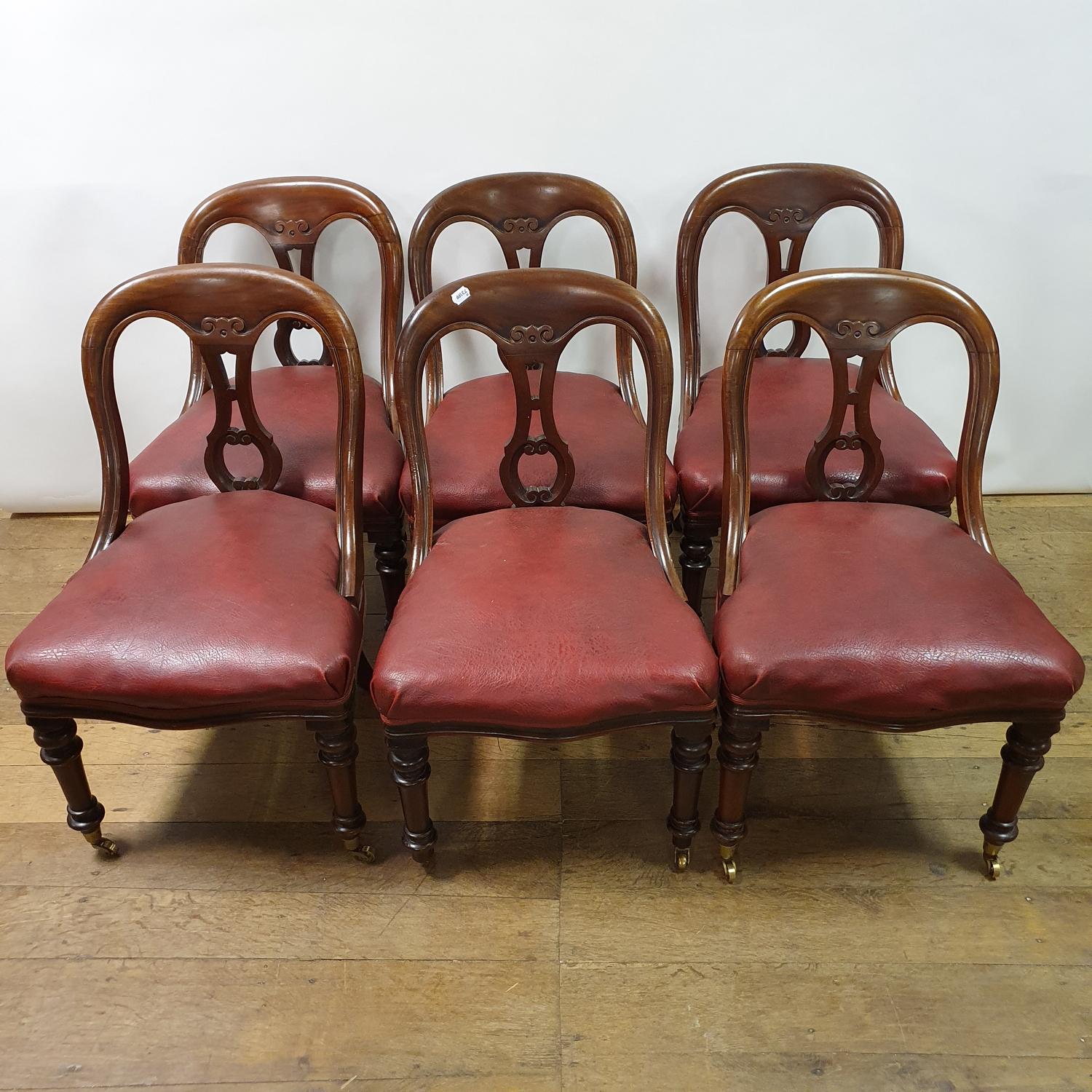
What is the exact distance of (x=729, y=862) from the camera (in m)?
1.58

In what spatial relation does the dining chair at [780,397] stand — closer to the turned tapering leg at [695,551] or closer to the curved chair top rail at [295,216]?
the turned tapering leg at [695,551]

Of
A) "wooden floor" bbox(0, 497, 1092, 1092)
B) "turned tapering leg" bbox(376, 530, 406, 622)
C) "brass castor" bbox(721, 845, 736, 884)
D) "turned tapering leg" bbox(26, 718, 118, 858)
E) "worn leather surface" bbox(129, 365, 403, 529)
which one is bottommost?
"wooden floor" bbox(0, 497, 1092, 1092)

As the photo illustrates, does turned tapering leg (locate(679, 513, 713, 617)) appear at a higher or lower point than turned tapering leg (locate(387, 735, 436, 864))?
higher

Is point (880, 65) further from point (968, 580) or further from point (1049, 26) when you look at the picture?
point (968, 580)

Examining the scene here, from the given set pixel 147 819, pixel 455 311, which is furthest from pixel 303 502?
pixel 147 819

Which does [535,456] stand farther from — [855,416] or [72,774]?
[72,774]

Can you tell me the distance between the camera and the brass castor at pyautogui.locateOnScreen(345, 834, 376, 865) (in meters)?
1.61

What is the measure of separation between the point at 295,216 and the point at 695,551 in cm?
112

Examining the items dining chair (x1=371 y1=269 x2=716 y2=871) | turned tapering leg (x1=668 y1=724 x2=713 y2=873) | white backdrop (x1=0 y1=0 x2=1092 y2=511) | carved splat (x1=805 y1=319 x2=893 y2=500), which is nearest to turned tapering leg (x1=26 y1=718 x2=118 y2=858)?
dining chair (x1=371 y1=269 x2=716 y2=871)

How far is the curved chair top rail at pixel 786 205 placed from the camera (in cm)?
198

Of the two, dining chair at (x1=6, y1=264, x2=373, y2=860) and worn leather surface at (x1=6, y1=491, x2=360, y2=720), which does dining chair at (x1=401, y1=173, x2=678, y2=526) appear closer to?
dining chair at (x1=6, y1=264, x2=373, y2=860)

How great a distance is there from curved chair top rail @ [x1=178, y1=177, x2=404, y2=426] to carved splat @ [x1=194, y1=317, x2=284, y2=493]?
1.34 ft

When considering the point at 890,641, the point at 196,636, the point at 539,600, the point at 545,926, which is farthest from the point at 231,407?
the point at 890,641

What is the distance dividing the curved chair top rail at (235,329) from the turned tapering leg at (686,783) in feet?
1.96
